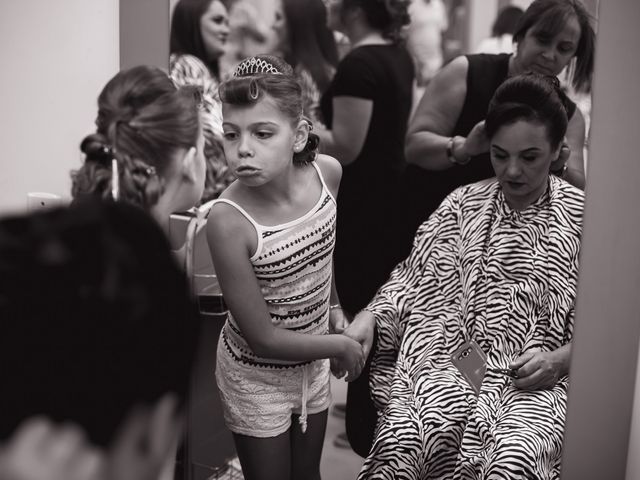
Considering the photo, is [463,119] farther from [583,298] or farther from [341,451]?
[341,451]

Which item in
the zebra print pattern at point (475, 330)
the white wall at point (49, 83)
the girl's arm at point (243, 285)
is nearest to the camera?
the girl's arm at point (243, 285)

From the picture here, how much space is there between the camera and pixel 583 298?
193 cm

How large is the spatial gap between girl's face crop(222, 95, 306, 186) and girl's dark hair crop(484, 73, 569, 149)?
61 centimetres

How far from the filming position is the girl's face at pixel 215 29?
205 centimetres

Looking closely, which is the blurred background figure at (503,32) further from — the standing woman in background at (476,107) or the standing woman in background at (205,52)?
the standing woman in background at (205,52)

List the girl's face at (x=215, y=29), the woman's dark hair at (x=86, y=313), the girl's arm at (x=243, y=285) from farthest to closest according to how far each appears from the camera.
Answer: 1. the girl's face at (x=215, y=29)
2. the girl's arm at (x=243, y=285)
3. the woman's dark hair at (x=86, y=313)

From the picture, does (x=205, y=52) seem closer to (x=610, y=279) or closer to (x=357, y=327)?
(x=357, y=327)

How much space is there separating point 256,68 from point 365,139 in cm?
50

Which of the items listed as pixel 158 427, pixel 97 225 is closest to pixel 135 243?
pixel 97 225

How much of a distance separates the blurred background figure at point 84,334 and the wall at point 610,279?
1416mm

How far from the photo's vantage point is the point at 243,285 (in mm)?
1589

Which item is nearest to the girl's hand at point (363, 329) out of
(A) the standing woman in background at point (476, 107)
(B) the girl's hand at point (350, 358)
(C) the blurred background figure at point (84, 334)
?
(B) the girl's hand at point (350, 358)

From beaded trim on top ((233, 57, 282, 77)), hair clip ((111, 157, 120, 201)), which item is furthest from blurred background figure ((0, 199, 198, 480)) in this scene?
beaded trim on top ((233, 57, 282, 77))

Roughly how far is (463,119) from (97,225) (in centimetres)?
145
